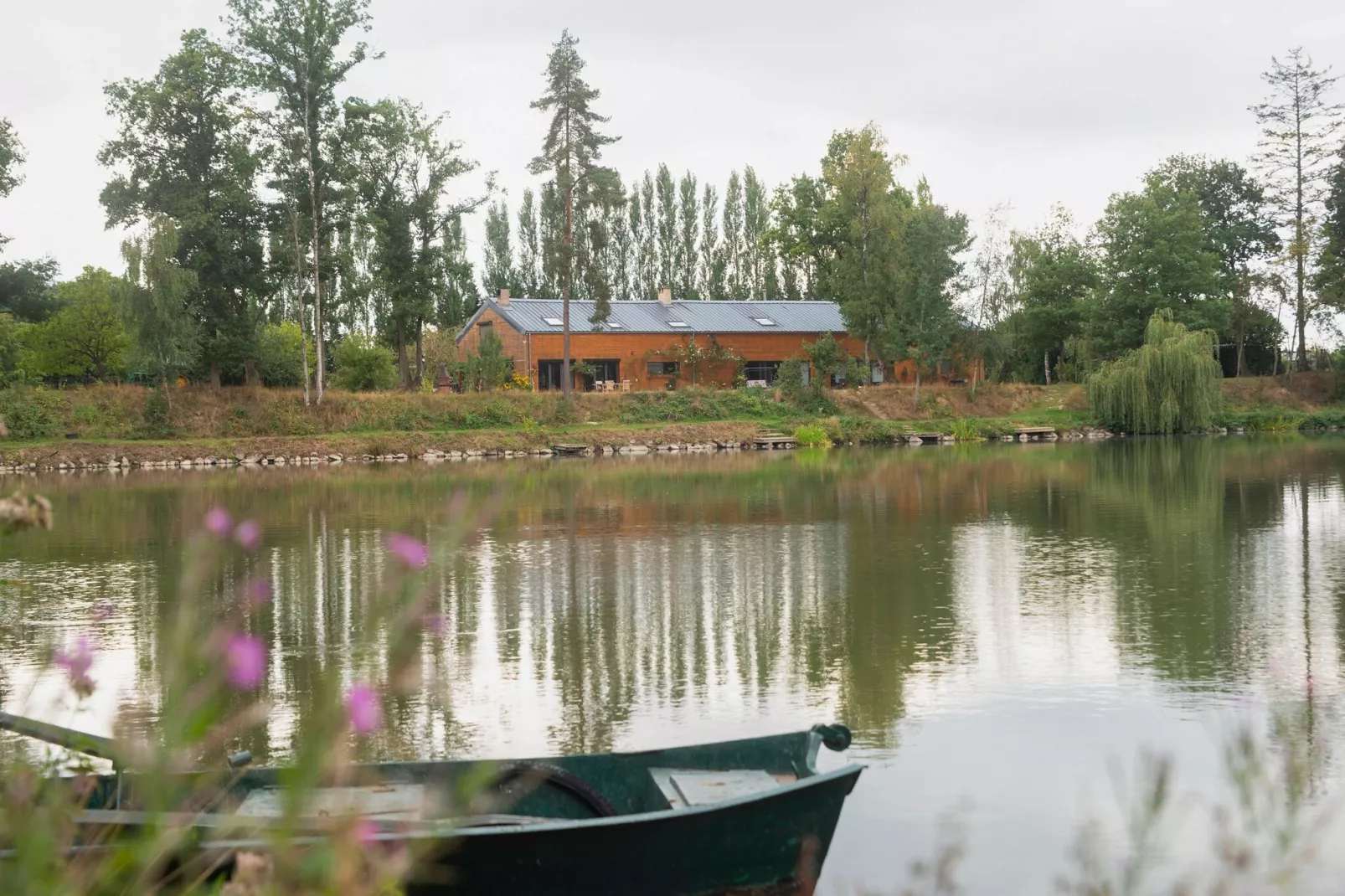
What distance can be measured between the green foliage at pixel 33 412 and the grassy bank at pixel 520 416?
1.8 inches

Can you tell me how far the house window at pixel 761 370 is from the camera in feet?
213

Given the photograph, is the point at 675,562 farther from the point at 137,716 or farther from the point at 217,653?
the point at 217,653

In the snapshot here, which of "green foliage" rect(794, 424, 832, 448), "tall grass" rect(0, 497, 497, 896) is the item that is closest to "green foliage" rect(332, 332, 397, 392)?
"green foliage" rect(794, 424, 832, 448)

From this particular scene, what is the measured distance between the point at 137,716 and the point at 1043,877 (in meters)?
7.05

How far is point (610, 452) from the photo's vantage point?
163ft

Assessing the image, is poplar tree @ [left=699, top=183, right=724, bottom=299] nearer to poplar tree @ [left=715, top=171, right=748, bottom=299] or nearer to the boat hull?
poplar tree @ [left=715, top=171, right=748, bottom=299]

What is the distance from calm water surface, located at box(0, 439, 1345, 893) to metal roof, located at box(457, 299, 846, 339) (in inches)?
1323

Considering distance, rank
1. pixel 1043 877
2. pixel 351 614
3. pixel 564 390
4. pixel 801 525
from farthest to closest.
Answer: pixel 564 390
pixel 801 525
pixel 351 614
pixel 1043 877

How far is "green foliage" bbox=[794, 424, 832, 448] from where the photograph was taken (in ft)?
171

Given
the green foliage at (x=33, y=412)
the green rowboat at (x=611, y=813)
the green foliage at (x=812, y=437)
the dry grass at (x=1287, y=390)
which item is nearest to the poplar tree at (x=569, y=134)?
the green foliage at (x=812, y=437)

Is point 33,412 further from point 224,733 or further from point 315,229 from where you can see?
point 224,733

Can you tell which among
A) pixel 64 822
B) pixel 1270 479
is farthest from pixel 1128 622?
pixel 1270 479

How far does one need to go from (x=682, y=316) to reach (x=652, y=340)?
401 centimetres

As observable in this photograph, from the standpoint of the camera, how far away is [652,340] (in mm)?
62562
